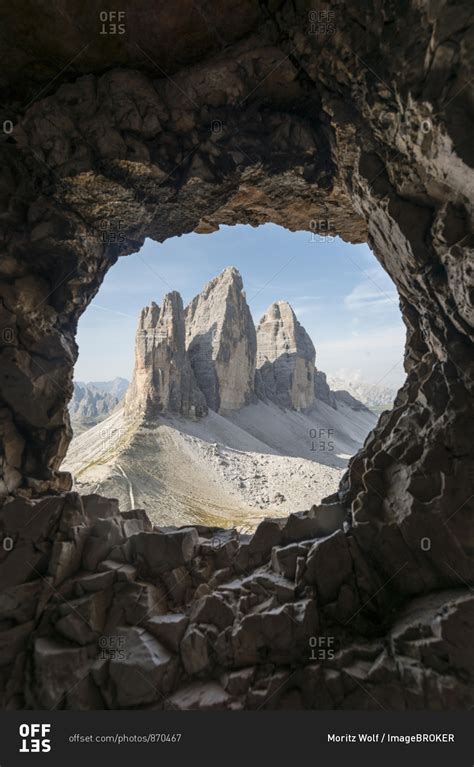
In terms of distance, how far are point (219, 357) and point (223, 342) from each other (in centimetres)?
369

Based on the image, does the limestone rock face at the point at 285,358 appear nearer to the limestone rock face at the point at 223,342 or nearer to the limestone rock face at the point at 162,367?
the limestone rock face at the point at 223,342

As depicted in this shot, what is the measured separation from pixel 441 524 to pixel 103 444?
194 feet

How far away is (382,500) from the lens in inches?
357

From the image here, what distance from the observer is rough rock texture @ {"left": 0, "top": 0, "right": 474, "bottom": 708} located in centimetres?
693

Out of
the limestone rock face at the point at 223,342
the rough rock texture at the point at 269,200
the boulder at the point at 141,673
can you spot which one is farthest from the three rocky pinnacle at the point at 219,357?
the boulder at the point at 141,673

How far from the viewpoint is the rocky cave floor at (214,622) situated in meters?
7.14

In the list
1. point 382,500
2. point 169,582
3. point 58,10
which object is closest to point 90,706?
point 169,582

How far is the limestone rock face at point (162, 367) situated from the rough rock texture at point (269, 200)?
55.7 metres

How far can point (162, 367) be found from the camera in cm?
6869

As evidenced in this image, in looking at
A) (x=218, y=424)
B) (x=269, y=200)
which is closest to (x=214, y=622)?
(x=269, y=200)

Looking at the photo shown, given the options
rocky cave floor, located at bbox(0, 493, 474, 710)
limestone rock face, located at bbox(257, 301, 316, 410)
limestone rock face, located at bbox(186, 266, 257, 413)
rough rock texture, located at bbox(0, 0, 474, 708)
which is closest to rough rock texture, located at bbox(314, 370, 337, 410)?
limestone rock face, located at bbox(257, 301, 316, 410)

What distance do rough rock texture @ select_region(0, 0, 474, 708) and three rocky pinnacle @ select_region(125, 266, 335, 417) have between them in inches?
2215

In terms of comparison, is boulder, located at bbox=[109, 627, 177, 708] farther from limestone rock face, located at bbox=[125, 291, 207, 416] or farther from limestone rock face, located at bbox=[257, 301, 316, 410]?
limestone rock face, located at bbox=[257, 301, 316, 410]

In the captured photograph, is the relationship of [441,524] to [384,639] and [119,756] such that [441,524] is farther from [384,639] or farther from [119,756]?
[119,756]
